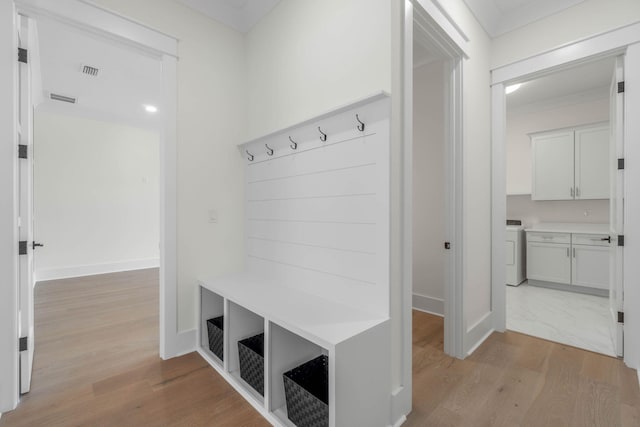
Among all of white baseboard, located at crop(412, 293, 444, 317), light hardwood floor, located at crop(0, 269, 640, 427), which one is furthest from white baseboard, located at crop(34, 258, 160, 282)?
white baseboard, located at crop(412, 293, 444, 317)

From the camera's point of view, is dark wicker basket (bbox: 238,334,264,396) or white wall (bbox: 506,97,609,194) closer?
dark wicker basket (bbox: 238,334,264,396)

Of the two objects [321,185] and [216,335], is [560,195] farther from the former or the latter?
[216,335]

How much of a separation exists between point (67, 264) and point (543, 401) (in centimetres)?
633

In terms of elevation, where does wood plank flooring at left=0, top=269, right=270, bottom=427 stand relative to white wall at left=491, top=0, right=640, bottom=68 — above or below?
below

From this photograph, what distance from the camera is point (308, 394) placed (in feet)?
4.49

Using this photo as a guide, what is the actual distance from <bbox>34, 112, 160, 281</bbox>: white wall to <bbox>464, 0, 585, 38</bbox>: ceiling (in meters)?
5.67

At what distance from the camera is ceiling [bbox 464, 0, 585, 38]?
7.74ft

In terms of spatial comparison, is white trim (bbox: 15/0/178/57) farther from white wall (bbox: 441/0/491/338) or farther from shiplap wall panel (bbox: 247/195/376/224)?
white wall (bbox: 441/0/491/338)

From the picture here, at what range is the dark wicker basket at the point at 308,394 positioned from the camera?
1.33 meters

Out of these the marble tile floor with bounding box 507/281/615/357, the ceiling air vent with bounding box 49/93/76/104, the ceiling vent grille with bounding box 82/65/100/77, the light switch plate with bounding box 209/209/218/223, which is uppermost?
the ceiling air vent with bounding box 49/93/76/104

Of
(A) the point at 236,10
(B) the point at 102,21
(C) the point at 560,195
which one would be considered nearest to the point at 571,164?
(C) the point at 560,195

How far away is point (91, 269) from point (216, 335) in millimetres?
4311

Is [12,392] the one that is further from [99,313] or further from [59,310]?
[59,310]

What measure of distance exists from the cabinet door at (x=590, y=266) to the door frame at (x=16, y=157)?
4744 mm
